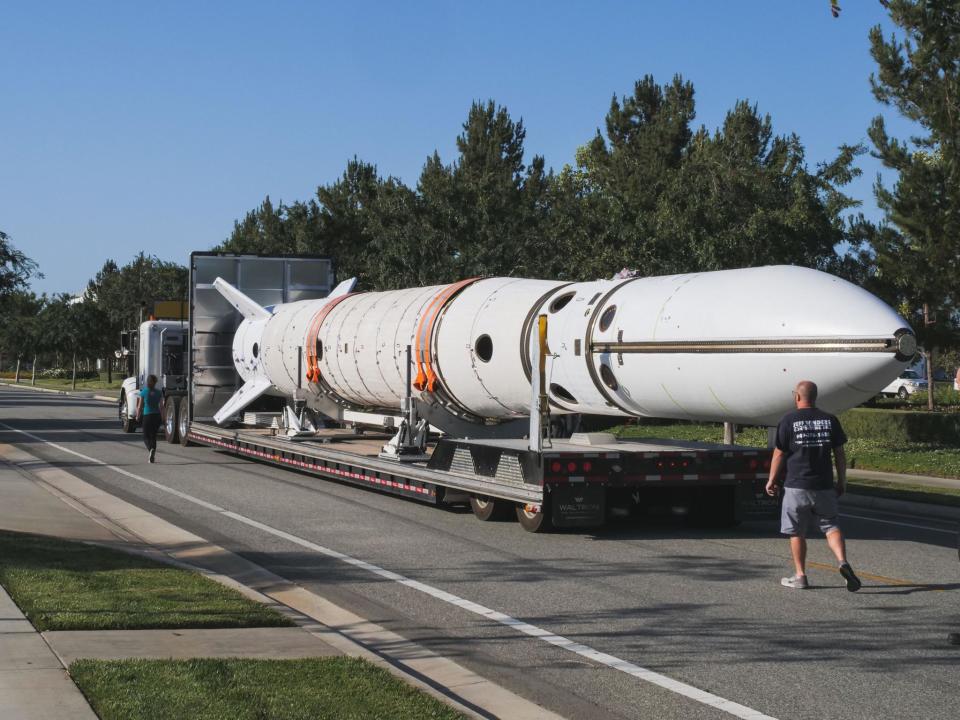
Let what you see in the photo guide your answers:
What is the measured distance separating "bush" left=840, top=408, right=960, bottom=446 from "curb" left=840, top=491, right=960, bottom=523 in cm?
810

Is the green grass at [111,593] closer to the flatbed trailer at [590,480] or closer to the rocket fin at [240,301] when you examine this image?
the flatbed trailer at [590,480]

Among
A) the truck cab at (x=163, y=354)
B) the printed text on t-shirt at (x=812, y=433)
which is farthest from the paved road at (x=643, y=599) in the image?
the truck cab at (x=163, y=354)

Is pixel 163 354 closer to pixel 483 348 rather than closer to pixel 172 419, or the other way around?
pixel 172 419

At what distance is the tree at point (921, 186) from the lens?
2167 cm

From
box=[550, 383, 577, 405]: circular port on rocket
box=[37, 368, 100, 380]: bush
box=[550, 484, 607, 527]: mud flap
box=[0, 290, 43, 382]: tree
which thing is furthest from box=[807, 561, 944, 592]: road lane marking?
box=[37, 368, 100, 380]: bush

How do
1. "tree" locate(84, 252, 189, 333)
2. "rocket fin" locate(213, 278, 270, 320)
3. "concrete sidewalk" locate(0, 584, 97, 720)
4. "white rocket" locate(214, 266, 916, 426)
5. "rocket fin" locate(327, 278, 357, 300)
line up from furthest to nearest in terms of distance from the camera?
"tree" locate(84, 252, 189, 333) < "rocket fin" locate(213, 278, 270, 320) < "rocket fin" locate(327, 278, 357, 300) < "white rocket" locate(214, 266, 916, 426) < "concrete sidewalk" locate(0, 584, 97, 720)

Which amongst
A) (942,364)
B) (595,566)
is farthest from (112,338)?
(595,566)

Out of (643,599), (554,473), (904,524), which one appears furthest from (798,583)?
(904,524)

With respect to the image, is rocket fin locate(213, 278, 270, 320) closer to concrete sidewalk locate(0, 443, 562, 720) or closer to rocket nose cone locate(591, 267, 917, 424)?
concrete sidewalk locate(0, 443, 562, 720)

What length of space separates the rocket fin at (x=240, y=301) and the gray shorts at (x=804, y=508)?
49.3ft

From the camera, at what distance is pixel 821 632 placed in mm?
8672

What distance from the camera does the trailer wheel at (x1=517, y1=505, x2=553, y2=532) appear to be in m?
13.1

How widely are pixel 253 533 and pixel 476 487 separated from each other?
2685 millimetres

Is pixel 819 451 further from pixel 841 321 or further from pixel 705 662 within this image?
Result: pixel 705 662
